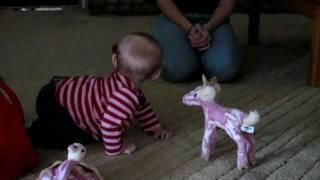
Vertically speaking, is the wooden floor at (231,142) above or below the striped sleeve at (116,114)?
below

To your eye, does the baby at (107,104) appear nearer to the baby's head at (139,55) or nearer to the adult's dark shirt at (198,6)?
the baby's head at (139,55)

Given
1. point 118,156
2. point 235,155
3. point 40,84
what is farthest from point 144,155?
point 40,84

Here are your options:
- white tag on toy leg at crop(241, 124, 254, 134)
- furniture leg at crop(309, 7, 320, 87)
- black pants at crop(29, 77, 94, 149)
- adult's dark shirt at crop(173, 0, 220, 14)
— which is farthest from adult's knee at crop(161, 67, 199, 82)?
white tag on toy leg at crop(241, 124, 254, 134)

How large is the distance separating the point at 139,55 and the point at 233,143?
0.98 feet

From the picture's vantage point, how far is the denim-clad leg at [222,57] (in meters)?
1.65

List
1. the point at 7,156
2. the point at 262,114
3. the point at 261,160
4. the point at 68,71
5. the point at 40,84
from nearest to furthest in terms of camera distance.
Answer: the point at 7,156 → the point at 261,160 → the point at 262,114 → the point at 40,84 → the point at 68,71

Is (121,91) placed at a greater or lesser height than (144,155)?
greater

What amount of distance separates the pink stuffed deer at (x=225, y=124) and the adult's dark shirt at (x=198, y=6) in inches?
25.0

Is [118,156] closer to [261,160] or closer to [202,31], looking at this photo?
[261,160]

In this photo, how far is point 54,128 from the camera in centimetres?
121

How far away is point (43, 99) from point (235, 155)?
450 mm

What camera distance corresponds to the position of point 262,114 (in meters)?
1.39

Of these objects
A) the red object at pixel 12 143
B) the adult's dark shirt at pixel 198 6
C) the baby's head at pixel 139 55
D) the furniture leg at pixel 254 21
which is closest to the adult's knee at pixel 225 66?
the adult's dark shirt at pixel 198 6

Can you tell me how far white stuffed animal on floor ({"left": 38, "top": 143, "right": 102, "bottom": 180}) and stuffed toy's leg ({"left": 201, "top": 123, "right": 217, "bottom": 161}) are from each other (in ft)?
0.85
